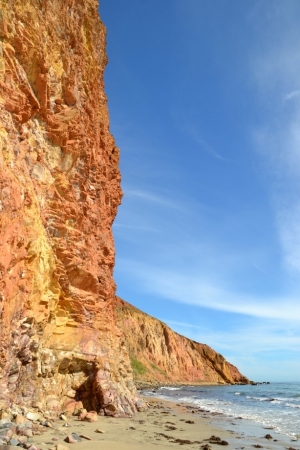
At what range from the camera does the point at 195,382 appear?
274 ft

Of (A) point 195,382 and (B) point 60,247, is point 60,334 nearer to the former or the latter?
(B) point 60,247

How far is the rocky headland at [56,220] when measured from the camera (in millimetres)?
11625

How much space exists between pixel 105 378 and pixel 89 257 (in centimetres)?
551

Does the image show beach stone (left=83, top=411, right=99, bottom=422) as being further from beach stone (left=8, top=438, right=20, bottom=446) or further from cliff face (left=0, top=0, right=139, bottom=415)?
beach stone (left=8, top=438, right=20, bottom=446)

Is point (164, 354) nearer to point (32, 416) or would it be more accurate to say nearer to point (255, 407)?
point (255, 407)

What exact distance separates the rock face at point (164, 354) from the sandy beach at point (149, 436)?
5383 centimetres

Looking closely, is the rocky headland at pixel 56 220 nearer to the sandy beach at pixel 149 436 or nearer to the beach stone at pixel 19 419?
the beach stone at pixel 19 419

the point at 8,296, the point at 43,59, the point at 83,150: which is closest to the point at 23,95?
the point at 43,59

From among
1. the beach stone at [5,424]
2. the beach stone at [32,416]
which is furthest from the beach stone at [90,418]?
the beach stone at [5,424]

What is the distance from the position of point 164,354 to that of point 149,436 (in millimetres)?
73381

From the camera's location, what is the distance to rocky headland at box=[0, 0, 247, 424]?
11625 mm

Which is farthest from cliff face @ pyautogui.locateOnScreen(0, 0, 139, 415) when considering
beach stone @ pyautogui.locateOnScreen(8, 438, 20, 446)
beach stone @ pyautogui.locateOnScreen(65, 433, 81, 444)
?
beach stone @ pyautogui.locateOnScreen(8, 438, 20, 446)

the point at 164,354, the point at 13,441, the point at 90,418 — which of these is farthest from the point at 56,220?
the point at 164,354

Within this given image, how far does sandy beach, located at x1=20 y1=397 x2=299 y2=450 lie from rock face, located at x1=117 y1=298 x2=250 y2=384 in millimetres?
53829
